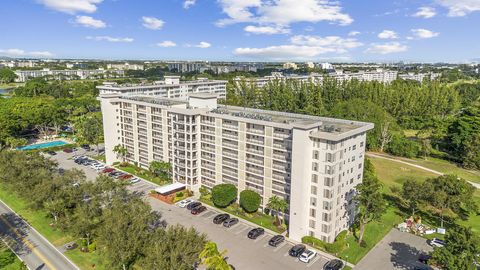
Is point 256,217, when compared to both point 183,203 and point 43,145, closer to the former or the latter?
point 183,203

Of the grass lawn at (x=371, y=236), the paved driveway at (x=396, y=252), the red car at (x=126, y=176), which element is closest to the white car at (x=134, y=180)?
the red car at (x=126, y=176)

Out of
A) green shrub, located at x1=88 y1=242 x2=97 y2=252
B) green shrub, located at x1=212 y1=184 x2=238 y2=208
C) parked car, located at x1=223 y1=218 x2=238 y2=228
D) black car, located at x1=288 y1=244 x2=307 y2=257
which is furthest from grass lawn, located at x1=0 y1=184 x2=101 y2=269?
black car, located at x1=288 y1=244 x2=307 y2=257

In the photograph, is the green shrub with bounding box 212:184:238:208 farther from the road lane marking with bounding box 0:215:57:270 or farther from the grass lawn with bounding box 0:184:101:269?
the road lane marking with bounding box 0:215:57:270

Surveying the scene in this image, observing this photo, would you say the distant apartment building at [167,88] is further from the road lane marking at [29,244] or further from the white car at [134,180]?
the road lane marking at [29,244]

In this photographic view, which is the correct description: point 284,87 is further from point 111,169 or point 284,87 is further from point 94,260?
point 94,260

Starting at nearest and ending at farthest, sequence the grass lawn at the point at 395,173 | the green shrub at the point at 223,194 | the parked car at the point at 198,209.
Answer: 1. the green shrub at the point at 223,194
2. the parked car at the point at 198,209
3. the grass lawn at the point at 395,173

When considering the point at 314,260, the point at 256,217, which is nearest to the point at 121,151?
the point at 256,217

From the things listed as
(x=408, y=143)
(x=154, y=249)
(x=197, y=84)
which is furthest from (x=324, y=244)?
(x=197, y=84)
